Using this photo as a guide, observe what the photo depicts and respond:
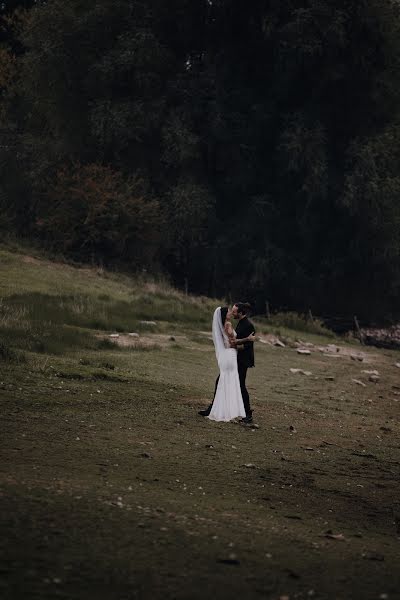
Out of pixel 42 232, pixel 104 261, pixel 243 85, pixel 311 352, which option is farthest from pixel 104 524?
pixel 243 85

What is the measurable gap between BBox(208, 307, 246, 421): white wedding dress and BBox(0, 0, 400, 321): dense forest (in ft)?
92.0

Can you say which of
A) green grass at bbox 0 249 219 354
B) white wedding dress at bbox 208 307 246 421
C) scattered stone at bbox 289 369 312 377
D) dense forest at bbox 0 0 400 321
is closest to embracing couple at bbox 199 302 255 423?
white wedding dress at bbox 208 307 246 421

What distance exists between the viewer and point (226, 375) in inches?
632

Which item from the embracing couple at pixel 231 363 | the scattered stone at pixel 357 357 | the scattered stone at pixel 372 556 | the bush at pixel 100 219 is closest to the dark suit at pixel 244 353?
the embracing couple at pixel 231 363

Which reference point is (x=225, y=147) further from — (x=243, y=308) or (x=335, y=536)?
(x=335, y=536)

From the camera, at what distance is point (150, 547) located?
7.59 m

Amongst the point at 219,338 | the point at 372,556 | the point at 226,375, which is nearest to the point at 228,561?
the point at 372,556

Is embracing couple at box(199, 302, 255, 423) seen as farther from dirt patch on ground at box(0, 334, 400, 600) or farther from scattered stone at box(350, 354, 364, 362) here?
scattered stone at box(350, 354, 364, 362)

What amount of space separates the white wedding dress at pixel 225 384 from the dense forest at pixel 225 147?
1104 inches

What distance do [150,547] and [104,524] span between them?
0.69m

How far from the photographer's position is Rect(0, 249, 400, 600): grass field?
7055 mm

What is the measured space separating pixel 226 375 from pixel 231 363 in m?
0.26

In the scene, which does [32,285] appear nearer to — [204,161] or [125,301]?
[125,301]

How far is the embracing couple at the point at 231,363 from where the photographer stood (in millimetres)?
15992
